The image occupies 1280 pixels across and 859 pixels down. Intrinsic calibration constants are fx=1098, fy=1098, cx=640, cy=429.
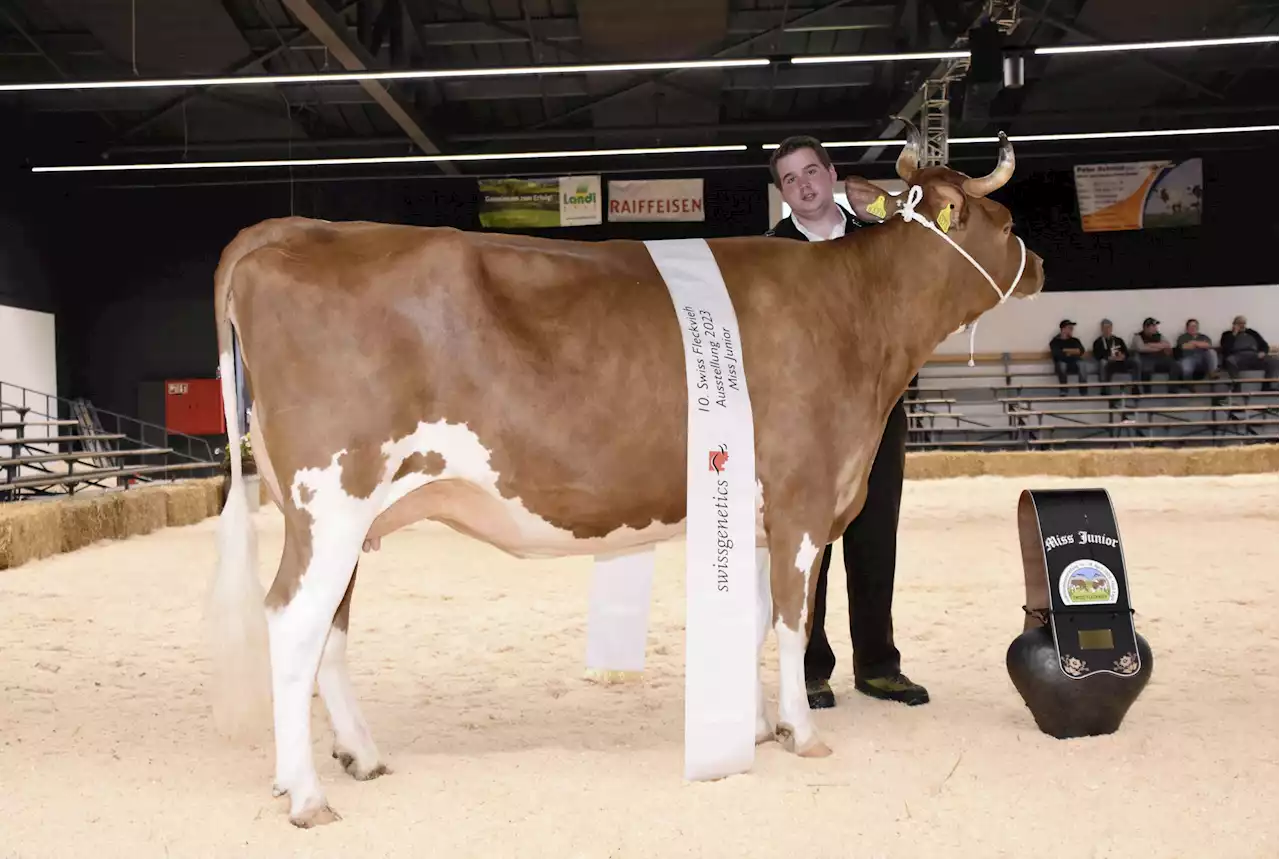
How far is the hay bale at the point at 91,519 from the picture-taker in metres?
8.61

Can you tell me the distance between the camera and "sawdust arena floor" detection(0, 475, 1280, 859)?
2.58m

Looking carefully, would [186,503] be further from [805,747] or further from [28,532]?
[805,747]

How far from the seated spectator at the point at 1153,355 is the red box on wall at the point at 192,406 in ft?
50.6

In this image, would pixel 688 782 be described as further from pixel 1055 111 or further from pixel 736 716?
pixel 1055 111

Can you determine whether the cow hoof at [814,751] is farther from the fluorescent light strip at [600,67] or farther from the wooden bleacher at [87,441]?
the wooden bleacher at [87,441]

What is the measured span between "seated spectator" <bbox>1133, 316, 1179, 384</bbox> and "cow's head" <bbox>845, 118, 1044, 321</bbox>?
15.1 m

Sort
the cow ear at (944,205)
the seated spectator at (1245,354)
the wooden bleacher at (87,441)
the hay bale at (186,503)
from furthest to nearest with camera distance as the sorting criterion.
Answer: the seated spectator at (1245,354)
the wooden bleacher at (87,441)
the hay bale at (186,503)
the cow ear at (944,205)

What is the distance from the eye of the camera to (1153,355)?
1741 centimetres

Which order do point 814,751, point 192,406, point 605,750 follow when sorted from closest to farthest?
point 814,751
point 605,750
point 192,406

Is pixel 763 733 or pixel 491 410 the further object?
pixel 763 733

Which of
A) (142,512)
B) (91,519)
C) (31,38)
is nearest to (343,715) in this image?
(91,519)

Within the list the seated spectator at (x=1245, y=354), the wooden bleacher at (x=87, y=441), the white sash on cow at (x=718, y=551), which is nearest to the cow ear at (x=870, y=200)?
the white sash on cow at (x=718, y=551)

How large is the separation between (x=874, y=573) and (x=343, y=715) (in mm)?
1897

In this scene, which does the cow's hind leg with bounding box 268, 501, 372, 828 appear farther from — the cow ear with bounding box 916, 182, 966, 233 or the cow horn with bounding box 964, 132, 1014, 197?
the cow horn with bounding box 964, 132, 1014, 197
